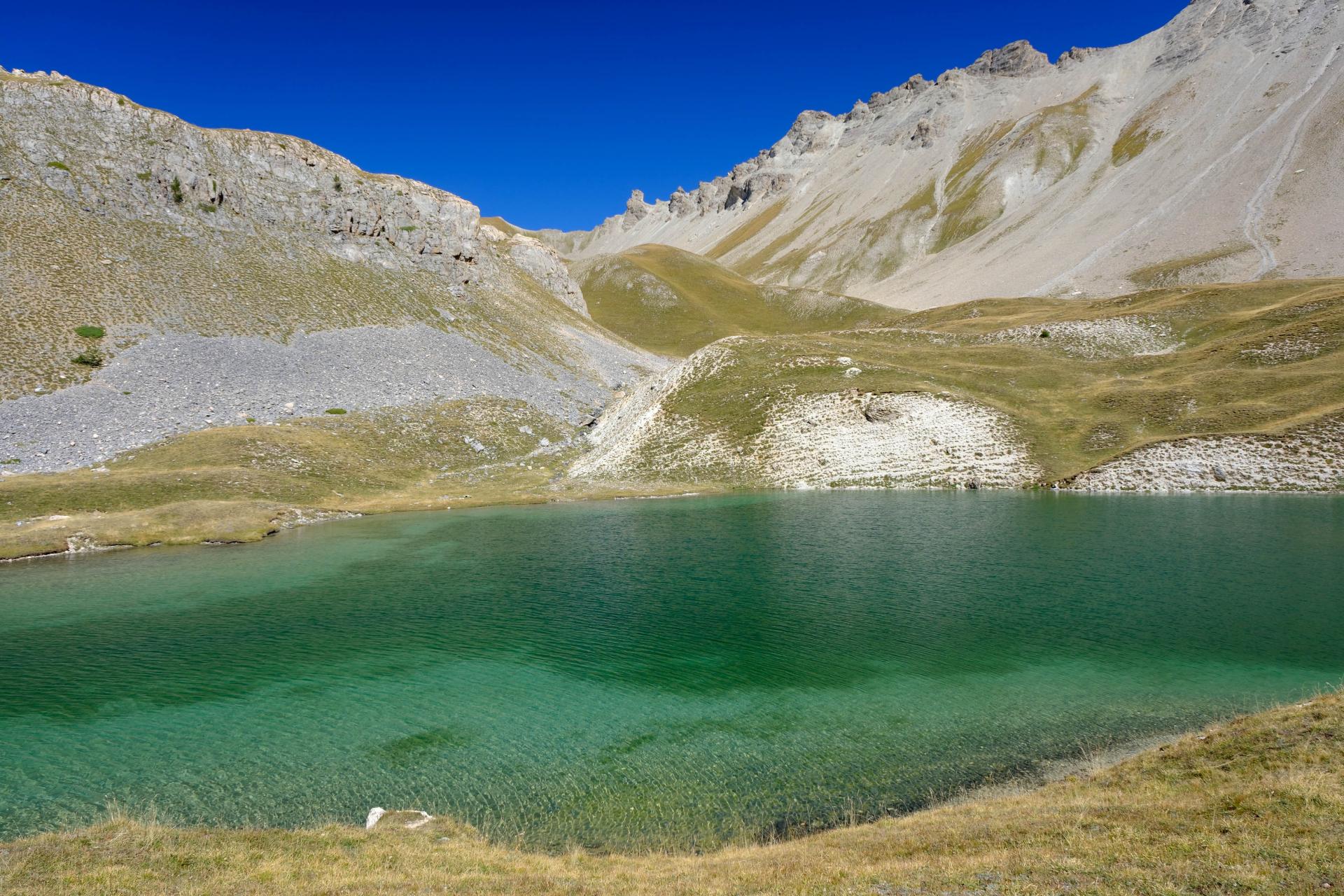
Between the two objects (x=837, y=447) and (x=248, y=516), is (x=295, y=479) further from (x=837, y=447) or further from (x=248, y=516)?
(x=837, y=447)

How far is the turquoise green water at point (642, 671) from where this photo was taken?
20.2 meters

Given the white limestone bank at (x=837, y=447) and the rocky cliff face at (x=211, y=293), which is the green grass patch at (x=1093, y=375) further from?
the rocky cliff face at (x=211, y=293)

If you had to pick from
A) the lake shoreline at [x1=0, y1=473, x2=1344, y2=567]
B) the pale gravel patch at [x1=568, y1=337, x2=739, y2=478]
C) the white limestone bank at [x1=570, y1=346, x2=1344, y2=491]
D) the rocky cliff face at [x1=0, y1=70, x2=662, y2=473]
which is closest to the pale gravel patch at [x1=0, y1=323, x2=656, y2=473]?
the rocky cliff face at [x1=0, y1=70, x2=662, y2=473]

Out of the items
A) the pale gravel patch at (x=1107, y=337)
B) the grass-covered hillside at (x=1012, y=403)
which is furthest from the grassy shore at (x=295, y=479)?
the pale gravel patch at (x=1107, y=337)

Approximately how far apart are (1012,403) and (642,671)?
244 ft

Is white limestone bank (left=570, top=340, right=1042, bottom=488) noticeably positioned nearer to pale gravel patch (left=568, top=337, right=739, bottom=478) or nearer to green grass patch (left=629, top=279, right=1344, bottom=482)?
pale gravel patch (left=568, top=337, right=739, bottom=478)

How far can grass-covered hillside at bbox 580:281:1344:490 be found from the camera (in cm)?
7219

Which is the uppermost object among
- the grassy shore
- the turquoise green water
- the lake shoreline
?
the grassy shore

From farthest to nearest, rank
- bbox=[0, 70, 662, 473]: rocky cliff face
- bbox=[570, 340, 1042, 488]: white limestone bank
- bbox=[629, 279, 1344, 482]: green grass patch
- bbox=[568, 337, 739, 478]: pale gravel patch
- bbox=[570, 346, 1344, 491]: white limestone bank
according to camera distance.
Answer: bbox=[568, 337, 739, 478]: pale gravel patch → bbox=[0, 70, 662, 473]: rocky cliff face → bbox=[570, 340, 1042, 488]: white limestone bank → bbox=[629, 279, 1344, 482]: green grass patch → bbox=[570, 346, 1344, 491]: white limestone bank

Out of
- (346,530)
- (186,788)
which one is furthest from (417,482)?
(186,788)

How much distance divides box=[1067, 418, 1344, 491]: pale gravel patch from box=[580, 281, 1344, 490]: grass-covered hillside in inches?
7.7

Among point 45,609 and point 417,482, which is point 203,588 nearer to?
point 45,609

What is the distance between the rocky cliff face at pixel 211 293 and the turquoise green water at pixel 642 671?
129 ft

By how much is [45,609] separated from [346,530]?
25.1 m
